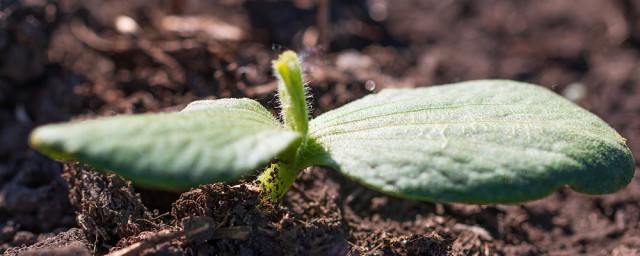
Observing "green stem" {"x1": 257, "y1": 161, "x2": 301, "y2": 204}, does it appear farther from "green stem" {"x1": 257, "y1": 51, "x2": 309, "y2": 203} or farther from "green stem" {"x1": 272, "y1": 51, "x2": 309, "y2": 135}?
"green stem" {"x1": 272, "y1": 51, "x2": 309, "y2": 135}

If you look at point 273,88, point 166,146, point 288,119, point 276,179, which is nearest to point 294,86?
point 288,119

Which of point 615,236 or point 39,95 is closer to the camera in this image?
point 615,236

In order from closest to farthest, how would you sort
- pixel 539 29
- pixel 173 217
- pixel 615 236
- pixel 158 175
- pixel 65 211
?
pixel 158 175 → pixel 173 217 → pixel 65 211 → pixel 615 236 → pixel 539 29

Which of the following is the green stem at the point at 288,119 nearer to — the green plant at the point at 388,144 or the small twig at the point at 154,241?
the green plant at the point at 388,144

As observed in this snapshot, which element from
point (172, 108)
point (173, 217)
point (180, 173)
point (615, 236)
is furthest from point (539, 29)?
point (180, 173)

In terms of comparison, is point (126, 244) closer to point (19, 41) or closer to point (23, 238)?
point (23, 238)

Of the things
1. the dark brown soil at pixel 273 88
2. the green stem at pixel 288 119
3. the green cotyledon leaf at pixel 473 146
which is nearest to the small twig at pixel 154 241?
the dark brown soil at pixel 273 88

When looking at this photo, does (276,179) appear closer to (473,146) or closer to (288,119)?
(288,119)

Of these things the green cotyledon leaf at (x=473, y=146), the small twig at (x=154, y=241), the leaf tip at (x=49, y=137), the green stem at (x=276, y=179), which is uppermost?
the leaf tip at (x=49, y=137)
